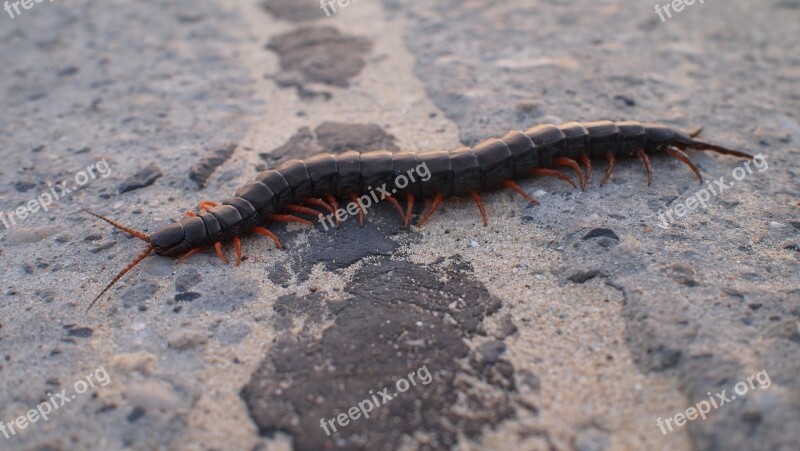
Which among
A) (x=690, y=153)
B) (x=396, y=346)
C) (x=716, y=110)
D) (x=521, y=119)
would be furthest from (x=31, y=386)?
(x=716, y=110)

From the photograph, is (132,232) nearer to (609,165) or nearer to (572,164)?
(572,164)

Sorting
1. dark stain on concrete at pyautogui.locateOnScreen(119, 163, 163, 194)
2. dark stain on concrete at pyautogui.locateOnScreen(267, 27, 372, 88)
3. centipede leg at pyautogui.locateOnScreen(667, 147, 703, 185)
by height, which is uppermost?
dark stain on concrete at pyautogui.locateOnScreen(267, 27, 372, 88)

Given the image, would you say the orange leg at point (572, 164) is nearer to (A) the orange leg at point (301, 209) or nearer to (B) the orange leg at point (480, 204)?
(B) the orange leg at point (480, 204)

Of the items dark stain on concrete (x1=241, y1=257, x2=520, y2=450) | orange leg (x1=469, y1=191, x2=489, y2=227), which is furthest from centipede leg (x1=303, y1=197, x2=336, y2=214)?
orange leg (x1=469, y1=191, x2=489, y2=227)

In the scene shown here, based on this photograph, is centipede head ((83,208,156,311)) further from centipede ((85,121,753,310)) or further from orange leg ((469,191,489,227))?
orange leg ((469,191,489,227))

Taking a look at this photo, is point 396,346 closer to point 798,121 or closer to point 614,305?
point 614,305

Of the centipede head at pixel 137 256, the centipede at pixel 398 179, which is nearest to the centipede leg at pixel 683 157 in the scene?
the centipede at pixel 398 179

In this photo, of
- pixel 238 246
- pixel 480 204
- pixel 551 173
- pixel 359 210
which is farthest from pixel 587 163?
pixel 238 246
